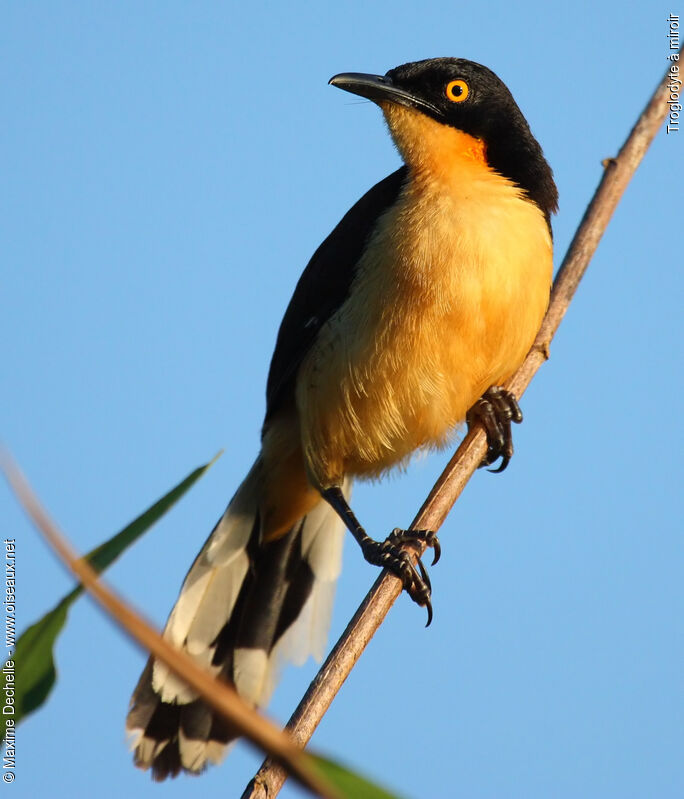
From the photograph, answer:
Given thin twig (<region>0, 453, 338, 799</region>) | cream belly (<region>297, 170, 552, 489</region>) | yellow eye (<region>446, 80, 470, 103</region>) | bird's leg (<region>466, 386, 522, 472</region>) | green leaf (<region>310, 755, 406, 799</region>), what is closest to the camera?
thin twig (<region>0, 453, 338, 799</region>)

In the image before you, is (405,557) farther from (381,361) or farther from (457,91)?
(457,91)

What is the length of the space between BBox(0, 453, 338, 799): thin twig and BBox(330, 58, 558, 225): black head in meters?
4.34

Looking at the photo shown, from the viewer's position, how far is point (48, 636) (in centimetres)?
156

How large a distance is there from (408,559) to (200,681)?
12.1 feet

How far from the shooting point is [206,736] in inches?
209

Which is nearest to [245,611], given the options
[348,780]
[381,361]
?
[381,361]

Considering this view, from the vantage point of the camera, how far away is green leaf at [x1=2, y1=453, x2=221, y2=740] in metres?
1.51

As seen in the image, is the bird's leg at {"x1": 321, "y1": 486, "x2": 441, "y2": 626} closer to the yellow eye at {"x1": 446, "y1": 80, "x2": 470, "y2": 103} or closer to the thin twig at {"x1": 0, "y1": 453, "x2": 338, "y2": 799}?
the yellow eye at {"x1": 446, "y1": 80, "x2": 470, "y2": 103}

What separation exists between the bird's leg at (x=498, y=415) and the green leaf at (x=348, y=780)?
3940 mm

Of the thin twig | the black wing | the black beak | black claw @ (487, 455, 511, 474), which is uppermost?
the black beak

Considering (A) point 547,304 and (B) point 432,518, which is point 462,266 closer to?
(A) point 547,304

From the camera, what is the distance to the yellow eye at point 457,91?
4.89 metres

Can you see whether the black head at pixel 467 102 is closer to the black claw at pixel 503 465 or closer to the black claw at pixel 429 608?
the black claw at pixel 503 465

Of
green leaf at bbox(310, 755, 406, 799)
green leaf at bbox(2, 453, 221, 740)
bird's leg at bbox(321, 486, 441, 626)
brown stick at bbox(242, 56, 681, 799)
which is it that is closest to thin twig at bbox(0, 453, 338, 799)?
green leaf at bbox(310, 755, 406, 799)
